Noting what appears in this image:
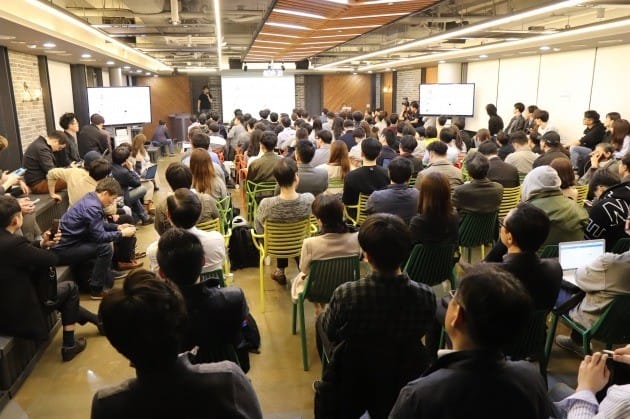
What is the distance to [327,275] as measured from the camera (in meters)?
3.25

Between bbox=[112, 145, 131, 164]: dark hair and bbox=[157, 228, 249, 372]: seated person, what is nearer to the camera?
bbox=[157, 228, 249, 372]: seated person

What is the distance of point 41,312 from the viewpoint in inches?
125

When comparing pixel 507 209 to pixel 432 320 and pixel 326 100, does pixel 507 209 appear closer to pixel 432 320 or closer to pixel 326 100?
pixel 432 320

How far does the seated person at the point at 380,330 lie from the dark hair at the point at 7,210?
7.01 feet

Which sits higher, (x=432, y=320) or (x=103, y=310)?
(x=103, y=310)

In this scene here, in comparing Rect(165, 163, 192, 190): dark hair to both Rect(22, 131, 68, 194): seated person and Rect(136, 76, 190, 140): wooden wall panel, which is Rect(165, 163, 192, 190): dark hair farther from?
Rect(136, 76, 190, 140): wooden wall panel

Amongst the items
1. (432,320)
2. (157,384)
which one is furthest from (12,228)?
(432,320)

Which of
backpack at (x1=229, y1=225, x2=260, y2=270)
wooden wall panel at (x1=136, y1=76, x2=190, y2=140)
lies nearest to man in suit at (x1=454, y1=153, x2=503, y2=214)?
backpack at (x1=229, y1=225, x2=260, y2=270)

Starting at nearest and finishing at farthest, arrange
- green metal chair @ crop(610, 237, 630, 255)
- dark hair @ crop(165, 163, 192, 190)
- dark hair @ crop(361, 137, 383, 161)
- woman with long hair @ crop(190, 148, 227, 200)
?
1. green metal chair @ crop(610, 237, 630, 255)
2. dark hair @ crop(165, 163, 192, 190)
3. woman with long hair @ crop(190, 148, 227, 200)
4. dark hair @ crop(361, 137, 383, 161)

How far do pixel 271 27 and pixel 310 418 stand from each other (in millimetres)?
4983

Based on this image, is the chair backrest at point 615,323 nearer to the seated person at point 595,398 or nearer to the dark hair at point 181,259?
the seated person at point 595,398

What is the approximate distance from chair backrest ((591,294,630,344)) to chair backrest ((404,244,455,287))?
3.57 feet

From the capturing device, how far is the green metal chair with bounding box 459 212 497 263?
14.9ft

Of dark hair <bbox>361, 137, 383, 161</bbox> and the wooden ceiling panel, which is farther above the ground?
the wooden ceiling panel
